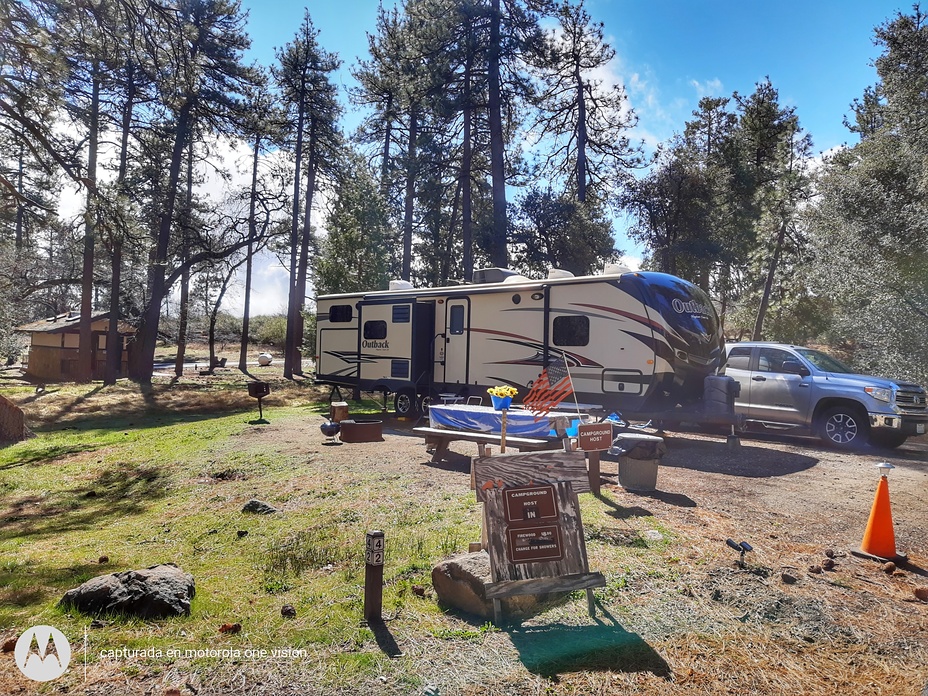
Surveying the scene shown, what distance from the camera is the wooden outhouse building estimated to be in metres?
26.0

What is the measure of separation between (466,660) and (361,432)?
803 cm

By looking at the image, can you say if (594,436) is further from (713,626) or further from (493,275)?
(493,275)

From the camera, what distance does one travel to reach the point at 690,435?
12391 mm

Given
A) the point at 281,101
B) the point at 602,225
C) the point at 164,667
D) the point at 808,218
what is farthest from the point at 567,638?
the point at 281,101

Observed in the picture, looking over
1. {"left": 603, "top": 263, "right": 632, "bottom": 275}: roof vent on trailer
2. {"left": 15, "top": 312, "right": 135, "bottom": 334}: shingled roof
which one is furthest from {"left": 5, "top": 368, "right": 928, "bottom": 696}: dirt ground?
{"left": 15, "top": 312, "right": 135, "bottom": 334}: shingled roof

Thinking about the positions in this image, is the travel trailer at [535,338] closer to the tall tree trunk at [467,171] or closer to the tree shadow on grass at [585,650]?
the tall tree trunk at [467,171]

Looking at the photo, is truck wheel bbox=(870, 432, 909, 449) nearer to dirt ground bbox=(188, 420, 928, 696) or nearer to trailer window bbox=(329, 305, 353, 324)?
dirt ground bbox=(188, 420, 928, 696)

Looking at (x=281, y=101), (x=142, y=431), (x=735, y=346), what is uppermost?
(x=281, y=101)

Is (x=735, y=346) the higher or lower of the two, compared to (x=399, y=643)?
higher

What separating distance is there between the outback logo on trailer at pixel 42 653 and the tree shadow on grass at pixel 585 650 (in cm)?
263

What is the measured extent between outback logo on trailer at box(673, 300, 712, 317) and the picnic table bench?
4238mm

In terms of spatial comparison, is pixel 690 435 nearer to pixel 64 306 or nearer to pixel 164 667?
pixel 164 667

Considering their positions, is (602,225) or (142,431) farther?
(602,225)

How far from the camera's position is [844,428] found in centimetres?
1077
